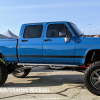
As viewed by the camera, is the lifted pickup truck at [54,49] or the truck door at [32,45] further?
the truck door at [32,45]

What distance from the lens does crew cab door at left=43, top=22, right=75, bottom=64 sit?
5.36 metres

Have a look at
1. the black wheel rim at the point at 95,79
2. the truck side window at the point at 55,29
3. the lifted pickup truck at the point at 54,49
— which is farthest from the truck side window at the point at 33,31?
the black wheel rim at the point at 95,79

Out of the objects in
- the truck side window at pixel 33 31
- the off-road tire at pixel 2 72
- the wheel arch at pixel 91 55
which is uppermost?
the truck side window at pixel 33 31

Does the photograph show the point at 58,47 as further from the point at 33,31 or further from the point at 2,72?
the point at 2,72

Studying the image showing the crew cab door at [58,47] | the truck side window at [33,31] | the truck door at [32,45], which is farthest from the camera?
the truck side window at [33,31]

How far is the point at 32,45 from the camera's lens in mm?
5672

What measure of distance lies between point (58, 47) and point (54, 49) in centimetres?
15

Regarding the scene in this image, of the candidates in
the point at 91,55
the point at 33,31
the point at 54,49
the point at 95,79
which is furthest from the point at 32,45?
the point at 95,79

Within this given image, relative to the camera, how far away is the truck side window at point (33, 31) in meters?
5.86

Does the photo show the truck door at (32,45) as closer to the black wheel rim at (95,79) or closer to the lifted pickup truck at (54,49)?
the lifted pickup truck at (54,49)

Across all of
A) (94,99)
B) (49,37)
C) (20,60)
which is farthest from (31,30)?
(94,99)

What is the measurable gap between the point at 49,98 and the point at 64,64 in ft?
4.62

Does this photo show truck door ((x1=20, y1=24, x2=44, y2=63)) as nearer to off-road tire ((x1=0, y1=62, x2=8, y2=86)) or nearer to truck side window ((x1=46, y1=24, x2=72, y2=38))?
truck side window ((x1=46, y1=24, x2=72, y2=38))

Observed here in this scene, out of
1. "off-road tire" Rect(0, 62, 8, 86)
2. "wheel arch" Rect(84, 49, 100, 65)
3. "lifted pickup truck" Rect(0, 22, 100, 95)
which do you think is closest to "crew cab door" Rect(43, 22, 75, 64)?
"lifted pickup truck" Rect(0, 22, 100, 95)
